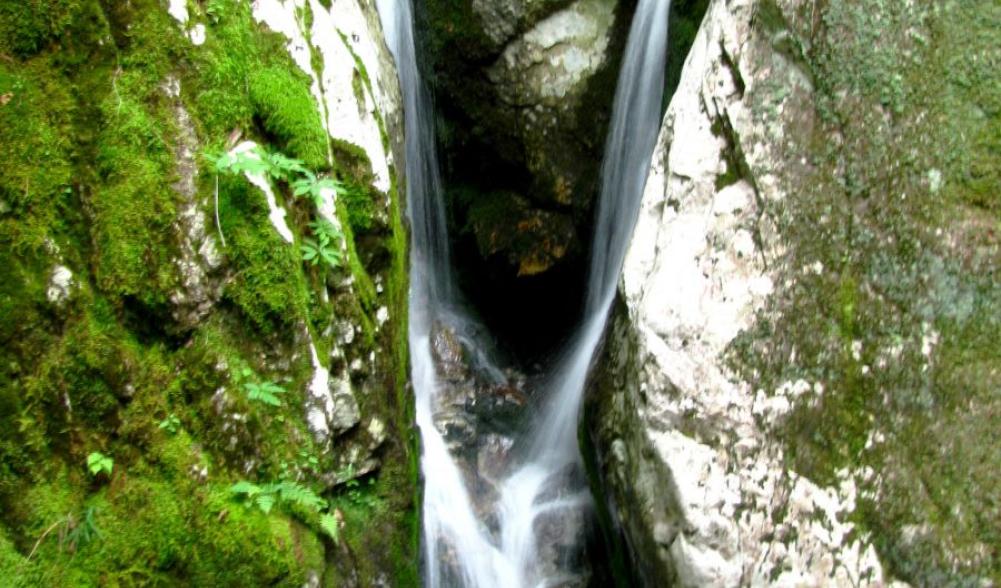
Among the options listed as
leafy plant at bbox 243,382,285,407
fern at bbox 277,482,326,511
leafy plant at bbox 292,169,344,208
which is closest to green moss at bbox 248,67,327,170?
leafy plant at bbox 292,169,344,208

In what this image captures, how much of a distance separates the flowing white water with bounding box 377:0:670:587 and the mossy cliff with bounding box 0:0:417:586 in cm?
118

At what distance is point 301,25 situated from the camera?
4.64 meters

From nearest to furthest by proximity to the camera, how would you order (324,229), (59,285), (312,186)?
(59,285), (312,186), (324,229)

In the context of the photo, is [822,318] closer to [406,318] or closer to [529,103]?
[406,318]

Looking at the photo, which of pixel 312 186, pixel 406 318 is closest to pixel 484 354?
pixel 406 318

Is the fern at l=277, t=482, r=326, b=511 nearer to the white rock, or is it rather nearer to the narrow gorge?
the narrow gorge

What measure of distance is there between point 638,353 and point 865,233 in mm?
1353

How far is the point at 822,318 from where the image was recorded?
4.00m

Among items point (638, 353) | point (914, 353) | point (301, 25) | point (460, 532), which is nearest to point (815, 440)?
point (914, 353)

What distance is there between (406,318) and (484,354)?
214cm

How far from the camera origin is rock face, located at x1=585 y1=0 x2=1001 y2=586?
365 cm

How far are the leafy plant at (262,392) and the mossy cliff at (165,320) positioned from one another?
0.03 m

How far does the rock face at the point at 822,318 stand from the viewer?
144 inches

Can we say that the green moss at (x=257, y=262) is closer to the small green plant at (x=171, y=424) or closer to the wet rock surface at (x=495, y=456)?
the small green plant at (x=171, y=424)
